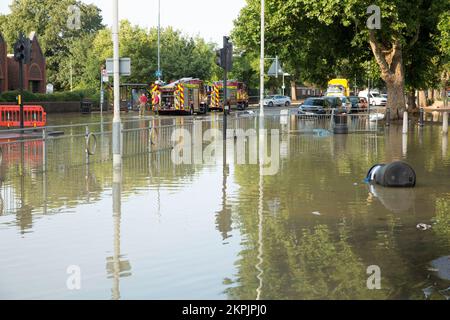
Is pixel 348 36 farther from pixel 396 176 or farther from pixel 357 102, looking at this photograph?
pixel 396 176

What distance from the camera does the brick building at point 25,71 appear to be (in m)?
65.9

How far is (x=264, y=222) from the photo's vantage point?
10898mm

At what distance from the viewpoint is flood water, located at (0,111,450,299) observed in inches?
291

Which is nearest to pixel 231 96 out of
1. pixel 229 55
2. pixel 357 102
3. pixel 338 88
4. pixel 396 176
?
pixel 338 88

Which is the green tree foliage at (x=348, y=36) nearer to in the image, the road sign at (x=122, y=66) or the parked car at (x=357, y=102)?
the parked car at (x=357, y=102)

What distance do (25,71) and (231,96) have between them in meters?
A: 20.2

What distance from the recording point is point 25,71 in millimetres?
69750

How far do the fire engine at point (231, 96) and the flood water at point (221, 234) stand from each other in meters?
52.1

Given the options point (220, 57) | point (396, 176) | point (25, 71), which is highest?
point (25, 71)

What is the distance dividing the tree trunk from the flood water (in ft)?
83.9

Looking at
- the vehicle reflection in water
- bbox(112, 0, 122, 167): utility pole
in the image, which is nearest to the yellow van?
bbox(112, 0, 122, 167): utility pole

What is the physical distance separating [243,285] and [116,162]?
11.0 m

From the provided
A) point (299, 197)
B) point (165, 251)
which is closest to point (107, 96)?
point (299, 197)

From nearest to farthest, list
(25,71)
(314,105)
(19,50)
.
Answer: (19,50) < (314,105) < (25,71)
